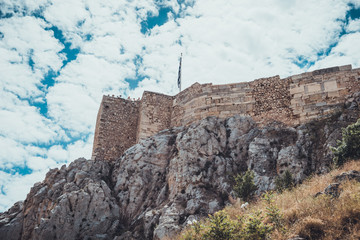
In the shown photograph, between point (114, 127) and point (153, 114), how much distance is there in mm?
2866

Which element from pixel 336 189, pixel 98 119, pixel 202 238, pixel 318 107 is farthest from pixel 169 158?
pixel 336 189

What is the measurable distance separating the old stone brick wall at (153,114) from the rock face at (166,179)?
76.8 inches

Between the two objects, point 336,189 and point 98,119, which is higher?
point 98,119

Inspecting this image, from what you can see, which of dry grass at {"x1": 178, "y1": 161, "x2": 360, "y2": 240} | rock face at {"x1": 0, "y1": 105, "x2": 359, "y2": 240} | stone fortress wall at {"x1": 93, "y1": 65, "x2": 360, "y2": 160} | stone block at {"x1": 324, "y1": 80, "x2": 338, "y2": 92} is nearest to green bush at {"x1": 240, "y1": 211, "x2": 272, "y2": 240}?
dry grass at {"x1": 178, "y1": 161, "x2": 360, "y2": 240}

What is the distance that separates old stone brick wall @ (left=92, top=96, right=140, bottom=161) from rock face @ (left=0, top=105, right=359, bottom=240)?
1.71 meters

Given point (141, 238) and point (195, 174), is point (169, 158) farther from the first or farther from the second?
point (141, 238)

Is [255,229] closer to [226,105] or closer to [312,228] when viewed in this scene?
[312,228]

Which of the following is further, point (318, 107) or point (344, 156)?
point (318, 107)

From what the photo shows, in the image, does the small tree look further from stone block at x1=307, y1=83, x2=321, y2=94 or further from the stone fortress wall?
stone block at x1=307, y1=83, x2=321, y2=94

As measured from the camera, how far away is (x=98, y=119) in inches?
894

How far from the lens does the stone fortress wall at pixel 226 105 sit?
16.9 meters

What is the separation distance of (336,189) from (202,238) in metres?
3.89

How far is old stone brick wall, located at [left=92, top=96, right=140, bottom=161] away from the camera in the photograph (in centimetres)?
2138

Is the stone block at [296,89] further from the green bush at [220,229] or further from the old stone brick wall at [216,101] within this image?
the green bush at [220,229]
